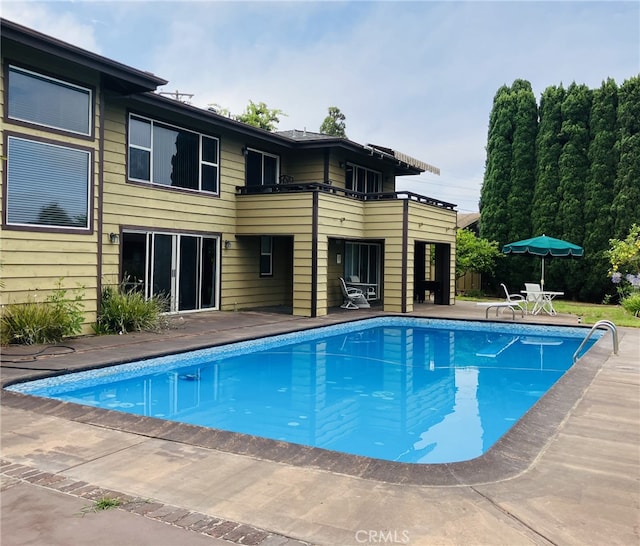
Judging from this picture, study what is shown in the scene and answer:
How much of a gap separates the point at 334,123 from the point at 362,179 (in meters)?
29.5

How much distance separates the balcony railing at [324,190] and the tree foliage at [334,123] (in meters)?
30.3

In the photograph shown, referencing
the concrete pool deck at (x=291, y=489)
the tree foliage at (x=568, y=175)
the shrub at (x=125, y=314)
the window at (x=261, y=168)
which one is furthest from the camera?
the tree foliage at (x=568, y=175)

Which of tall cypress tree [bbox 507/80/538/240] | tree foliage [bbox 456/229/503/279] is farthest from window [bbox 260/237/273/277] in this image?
tall cypress tree [bbox 507/80/538/240]

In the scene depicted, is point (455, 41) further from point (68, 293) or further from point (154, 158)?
point (68, 293)

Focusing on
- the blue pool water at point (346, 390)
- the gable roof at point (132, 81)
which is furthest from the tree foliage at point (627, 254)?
the gable roof at point (132, 81)

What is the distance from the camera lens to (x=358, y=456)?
4.04m

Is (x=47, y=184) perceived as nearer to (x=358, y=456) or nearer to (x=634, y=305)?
(x=358, y=456)

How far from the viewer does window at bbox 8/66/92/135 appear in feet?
27.7

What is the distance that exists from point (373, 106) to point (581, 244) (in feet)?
39.8

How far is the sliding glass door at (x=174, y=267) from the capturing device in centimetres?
1142

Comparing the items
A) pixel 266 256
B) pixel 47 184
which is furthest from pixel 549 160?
pixel 47 184

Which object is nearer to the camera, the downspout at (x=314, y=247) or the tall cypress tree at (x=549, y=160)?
the downspout at (x=314, y=247)

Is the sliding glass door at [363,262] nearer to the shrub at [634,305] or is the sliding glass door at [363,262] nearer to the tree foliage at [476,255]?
the tree foliage at [476,255]

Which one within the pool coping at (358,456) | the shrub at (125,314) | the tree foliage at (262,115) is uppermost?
the tree foliage at (262,115)
